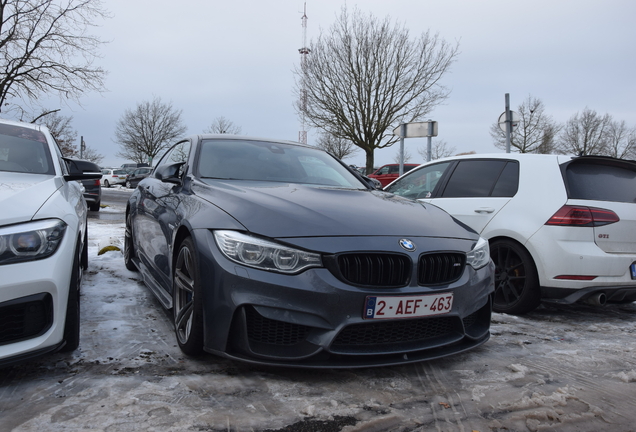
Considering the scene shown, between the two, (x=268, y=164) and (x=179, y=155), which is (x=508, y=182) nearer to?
(x=268, y=164)

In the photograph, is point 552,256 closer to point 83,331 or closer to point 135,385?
point 135,385

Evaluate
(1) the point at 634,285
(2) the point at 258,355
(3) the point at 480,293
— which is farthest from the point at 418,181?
(2) the point at 258,355

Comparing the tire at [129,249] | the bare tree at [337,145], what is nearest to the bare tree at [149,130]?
the bare tree at [337,145]

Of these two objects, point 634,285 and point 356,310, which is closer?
point 356,310

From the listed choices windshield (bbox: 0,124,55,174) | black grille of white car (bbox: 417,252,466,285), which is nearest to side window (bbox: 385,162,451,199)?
black grille of white car (bbox: 417,252,466,285)

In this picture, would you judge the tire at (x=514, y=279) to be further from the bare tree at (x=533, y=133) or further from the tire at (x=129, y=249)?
the bare tree at (x=533, y=133)

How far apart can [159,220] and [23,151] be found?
43.7 inches

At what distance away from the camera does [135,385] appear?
234 cm

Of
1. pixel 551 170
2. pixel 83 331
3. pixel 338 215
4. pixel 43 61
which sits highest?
pixel 43 61

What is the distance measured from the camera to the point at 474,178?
481cm

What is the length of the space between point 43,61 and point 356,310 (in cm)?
1720

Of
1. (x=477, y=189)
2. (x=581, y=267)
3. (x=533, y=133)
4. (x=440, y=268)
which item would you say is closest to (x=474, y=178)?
(x=477, y=189)

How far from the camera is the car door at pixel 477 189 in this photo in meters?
4.41

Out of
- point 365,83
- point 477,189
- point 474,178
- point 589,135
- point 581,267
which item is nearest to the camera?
point 581,267
